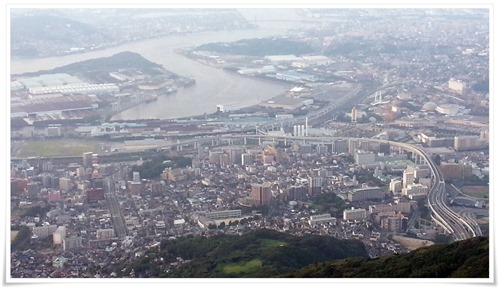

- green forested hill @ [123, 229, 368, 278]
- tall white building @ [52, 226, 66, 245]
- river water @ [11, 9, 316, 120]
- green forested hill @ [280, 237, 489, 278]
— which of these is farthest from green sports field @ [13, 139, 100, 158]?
green forested hill @ [280, 237, 489, 278]

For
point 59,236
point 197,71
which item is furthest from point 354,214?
point 197,71

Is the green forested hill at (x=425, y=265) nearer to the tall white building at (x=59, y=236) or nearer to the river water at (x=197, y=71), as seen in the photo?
the tall white building at (x=59, y=236)

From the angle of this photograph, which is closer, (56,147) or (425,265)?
(425,265)

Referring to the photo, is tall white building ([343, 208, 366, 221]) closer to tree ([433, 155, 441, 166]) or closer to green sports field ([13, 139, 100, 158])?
tree ([433, 155, 441, 166])

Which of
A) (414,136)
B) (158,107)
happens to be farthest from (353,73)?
(158,107)

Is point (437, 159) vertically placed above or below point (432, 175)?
above

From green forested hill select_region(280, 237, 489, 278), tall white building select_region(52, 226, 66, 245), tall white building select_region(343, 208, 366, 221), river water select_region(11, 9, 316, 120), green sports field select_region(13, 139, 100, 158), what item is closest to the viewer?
green forested hill select_region(280, 237, 489, 278)

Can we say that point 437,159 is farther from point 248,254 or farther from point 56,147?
point 56,147

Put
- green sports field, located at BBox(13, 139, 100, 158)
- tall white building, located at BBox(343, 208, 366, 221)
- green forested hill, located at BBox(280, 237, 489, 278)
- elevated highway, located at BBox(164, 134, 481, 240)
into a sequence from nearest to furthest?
green forested hill, located at BBox(280, 237, 489, 278) → elevated highway, located at BBox(164, 134, 481, 240) → tall white building, located at BBox(343, 208, 366, 221) → green sports field, located at BBox(13, 139, 100, 158)
